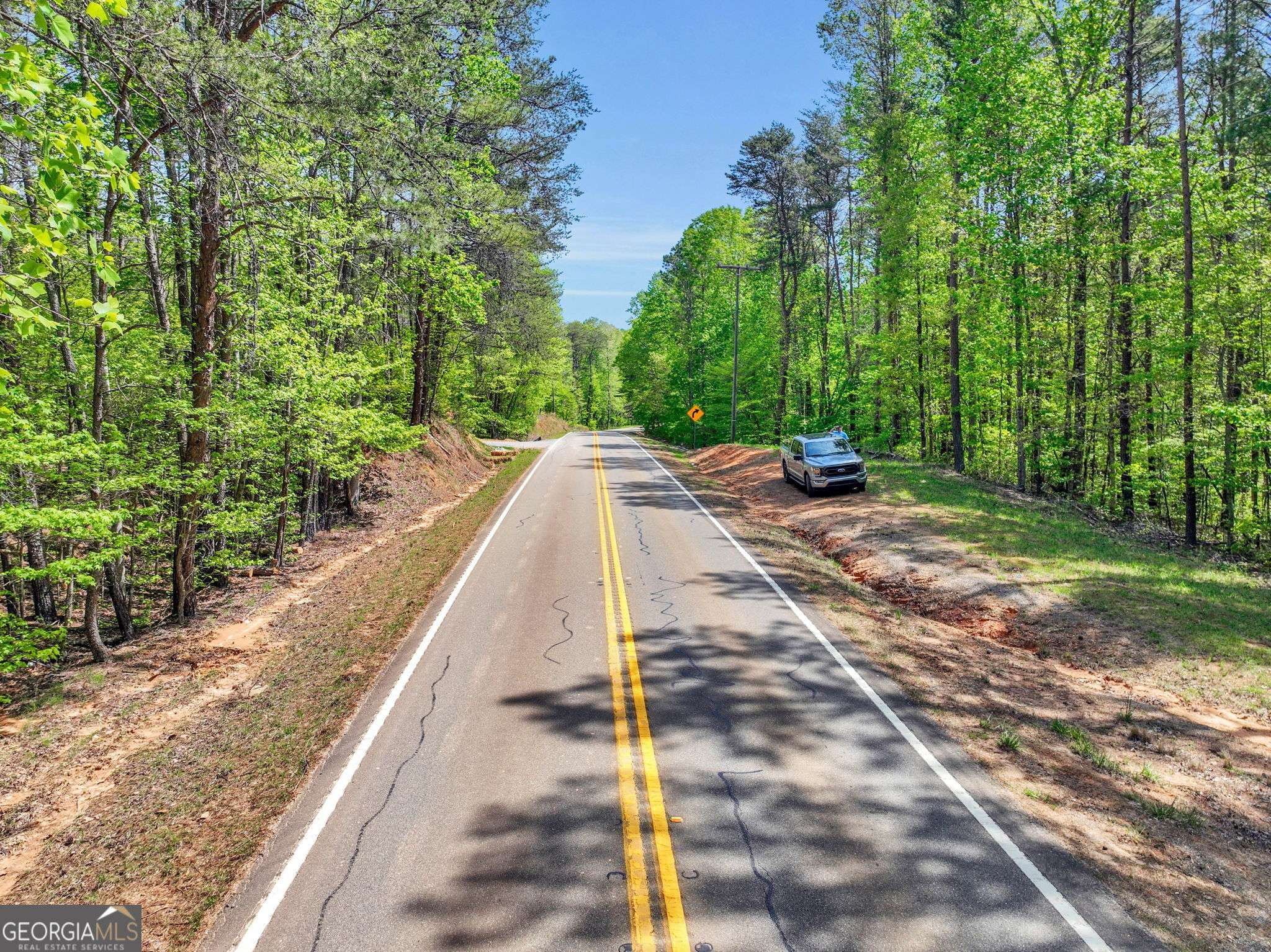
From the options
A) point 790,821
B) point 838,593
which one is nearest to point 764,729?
point 790,821

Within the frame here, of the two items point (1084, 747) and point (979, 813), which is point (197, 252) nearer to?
point (979, 813)

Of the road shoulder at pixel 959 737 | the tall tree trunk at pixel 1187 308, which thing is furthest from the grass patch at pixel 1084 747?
the tall tree trunk at pixel 1187 308

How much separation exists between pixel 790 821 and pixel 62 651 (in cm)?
1226

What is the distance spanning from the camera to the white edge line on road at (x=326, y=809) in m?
4.34

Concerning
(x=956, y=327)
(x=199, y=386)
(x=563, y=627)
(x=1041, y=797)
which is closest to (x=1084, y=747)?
(x=1041, y=797)

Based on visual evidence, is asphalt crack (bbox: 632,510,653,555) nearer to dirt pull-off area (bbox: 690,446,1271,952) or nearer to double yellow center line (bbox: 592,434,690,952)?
dirt pull-off area (bbox: 690,446,1271,952)

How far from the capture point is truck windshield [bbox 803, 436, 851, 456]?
2106 cm

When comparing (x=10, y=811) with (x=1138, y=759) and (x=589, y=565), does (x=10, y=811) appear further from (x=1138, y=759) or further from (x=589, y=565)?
(x=1138, y=759)

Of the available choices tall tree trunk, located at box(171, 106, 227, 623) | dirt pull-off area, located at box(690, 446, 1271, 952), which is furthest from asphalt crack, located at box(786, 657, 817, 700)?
tall tree trunk, located at box(171, 106, 227, 623)

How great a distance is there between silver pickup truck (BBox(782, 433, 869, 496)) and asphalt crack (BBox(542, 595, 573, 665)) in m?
11.7

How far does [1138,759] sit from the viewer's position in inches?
265

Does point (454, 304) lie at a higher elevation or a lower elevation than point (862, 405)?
higher

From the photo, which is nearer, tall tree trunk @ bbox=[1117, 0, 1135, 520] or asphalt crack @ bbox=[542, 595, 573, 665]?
asphalt crack @ bbox=[542, 595, 573, 665]

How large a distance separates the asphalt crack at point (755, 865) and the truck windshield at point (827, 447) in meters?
16.3
